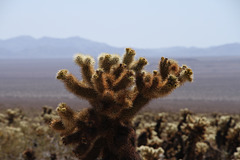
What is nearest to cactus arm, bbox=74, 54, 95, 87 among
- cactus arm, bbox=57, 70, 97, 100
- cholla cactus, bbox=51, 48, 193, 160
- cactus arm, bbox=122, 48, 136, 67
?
cholla cactus, bbox=51, 48, 193, 160

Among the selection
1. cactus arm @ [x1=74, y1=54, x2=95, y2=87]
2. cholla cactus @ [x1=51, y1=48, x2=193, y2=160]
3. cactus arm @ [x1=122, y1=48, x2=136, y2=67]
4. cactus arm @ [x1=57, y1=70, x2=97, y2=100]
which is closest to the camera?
cholla cactus @ [x1=51, y1=48, x2=193, y2=160]

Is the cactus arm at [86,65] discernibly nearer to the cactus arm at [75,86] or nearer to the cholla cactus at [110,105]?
the cholla cactus at [110,105]

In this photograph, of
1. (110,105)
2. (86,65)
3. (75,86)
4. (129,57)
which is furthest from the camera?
(129,57)

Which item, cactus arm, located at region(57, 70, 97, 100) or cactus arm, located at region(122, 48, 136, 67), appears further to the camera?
cactus arm, located at region(122, 48, 136, 67)

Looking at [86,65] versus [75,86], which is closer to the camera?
[75,86]

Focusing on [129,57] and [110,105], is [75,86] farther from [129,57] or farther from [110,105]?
[129,57]

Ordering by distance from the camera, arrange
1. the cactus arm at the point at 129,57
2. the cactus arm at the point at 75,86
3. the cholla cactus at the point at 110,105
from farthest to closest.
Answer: the cactus arm at the point at 129,57, the cactus arm at the point at 75,86, the cholla cactus at the point at 110,105

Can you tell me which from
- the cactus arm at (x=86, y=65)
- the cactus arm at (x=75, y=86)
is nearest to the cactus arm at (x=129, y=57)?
the cactus arm at (x=86, y=65)

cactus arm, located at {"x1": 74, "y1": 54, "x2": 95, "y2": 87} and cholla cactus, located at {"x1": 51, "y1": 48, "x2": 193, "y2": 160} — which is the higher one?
cactus arm, located at {"x1": 74, "y1": 54, "x2": 95, "y2": 87}

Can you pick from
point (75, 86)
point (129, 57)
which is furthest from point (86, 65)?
point (129, 57)

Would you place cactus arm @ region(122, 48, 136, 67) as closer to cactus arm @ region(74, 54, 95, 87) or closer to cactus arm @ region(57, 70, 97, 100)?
cactus arm @ region(74, 54, 95, 87)
